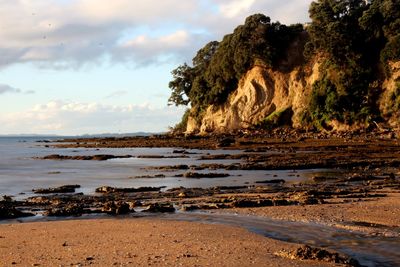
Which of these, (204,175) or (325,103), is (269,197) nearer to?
(204,175)

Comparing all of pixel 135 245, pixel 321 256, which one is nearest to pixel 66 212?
pixel 135 245

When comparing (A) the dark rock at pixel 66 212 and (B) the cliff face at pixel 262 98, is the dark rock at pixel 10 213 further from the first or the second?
(B) the cliff face at pixel 262 98

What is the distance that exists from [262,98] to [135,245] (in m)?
68.6

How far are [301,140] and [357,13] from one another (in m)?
20.4

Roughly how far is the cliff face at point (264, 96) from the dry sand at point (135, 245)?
58071mm

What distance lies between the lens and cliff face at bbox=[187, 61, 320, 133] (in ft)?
237

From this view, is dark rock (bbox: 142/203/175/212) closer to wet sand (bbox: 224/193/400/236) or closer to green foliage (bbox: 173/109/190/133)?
wet sand (bbox: 224/193/400/236)

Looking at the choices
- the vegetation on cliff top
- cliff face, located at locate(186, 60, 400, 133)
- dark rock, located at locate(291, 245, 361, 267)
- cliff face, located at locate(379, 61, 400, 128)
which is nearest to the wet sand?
dark rock, located at locate(291, 245, 361, 267)

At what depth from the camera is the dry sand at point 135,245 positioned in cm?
993

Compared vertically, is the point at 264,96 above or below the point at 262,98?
Result: above

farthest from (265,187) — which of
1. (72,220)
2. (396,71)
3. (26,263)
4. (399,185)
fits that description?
(396,71)

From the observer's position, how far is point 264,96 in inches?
3095

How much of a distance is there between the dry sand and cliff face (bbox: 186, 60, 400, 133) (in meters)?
54.4

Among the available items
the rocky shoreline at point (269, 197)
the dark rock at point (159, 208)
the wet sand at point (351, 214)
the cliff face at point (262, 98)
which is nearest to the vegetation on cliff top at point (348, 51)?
the cliff face at point (262, 98)
